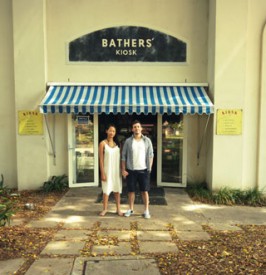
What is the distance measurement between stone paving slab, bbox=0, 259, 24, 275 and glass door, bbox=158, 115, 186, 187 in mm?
5298

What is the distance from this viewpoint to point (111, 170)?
6.29 meters

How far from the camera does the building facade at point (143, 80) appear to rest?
8055 millimetres

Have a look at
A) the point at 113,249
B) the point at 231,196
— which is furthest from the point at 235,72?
the point at 113,249

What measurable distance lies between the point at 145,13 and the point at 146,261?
6.53 m

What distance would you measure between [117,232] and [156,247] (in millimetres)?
860

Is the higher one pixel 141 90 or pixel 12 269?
pixel 141 90

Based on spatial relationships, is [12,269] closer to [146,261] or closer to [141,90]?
[146,261]

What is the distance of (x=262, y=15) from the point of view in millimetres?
8164

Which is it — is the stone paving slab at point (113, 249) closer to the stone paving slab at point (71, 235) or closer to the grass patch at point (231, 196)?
the stone paving slab at point (71, 235)

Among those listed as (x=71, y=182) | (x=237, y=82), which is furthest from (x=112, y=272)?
(x=237, y=82)

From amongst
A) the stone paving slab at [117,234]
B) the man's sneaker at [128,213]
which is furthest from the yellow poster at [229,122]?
the stone paving slab at [117,234]

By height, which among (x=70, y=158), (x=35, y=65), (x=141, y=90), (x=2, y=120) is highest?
(x=35, y=65)

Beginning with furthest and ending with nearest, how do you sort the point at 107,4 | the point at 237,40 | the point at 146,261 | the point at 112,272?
the point at 107,4, the point at 237,40, the point at 146,261, the point at 112,272

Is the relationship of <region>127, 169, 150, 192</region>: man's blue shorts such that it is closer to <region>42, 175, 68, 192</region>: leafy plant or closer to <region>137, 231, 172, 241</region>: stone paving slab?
<region>137, 231, 172, 241</region>: stone paving slab
